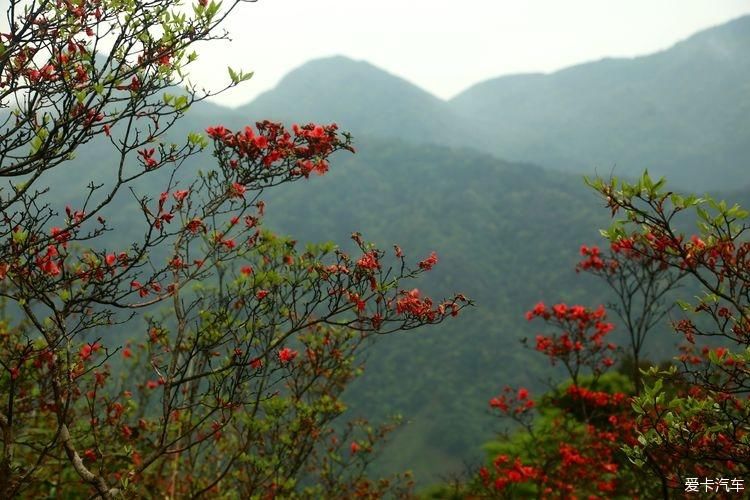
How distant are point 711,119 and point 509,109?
5965 cm

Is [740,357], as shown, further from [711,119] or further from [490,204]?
[711,119]

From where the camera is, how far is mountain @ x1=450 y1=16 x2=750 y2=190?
12006 cm

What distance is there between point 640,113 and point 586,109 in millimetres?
16277

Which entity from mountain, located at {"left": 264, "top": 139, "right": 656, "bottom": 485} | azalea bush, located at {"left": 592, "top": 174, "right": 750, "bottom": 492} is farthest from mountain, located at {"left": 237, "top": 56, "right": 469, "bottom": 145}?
azalea bush, located at {"left": 592, "top": 174, "right": 750, "bottom": 492}

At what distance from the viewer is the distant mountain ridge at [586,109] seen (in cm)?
12500

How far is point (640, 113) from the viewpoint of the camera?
145625 millimetres

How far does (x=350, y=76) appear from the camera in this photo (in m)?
176

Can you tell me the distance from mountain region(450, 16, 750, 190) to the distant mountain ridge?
1.05 ft

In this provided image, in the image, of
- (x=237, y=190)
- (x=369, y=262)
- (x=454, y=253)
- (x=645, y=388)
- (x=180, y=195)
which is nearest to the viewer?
(x=645, y=388)

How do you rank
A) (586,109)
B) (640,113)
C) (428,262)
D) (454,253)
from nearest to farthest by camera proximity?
(428,262) < (454,253) < (640,113) < (586,109)

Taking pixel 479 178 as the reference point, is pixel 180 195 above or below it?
above

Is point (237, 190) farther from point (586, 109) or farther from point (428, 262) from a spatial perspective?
point (586, 109)
